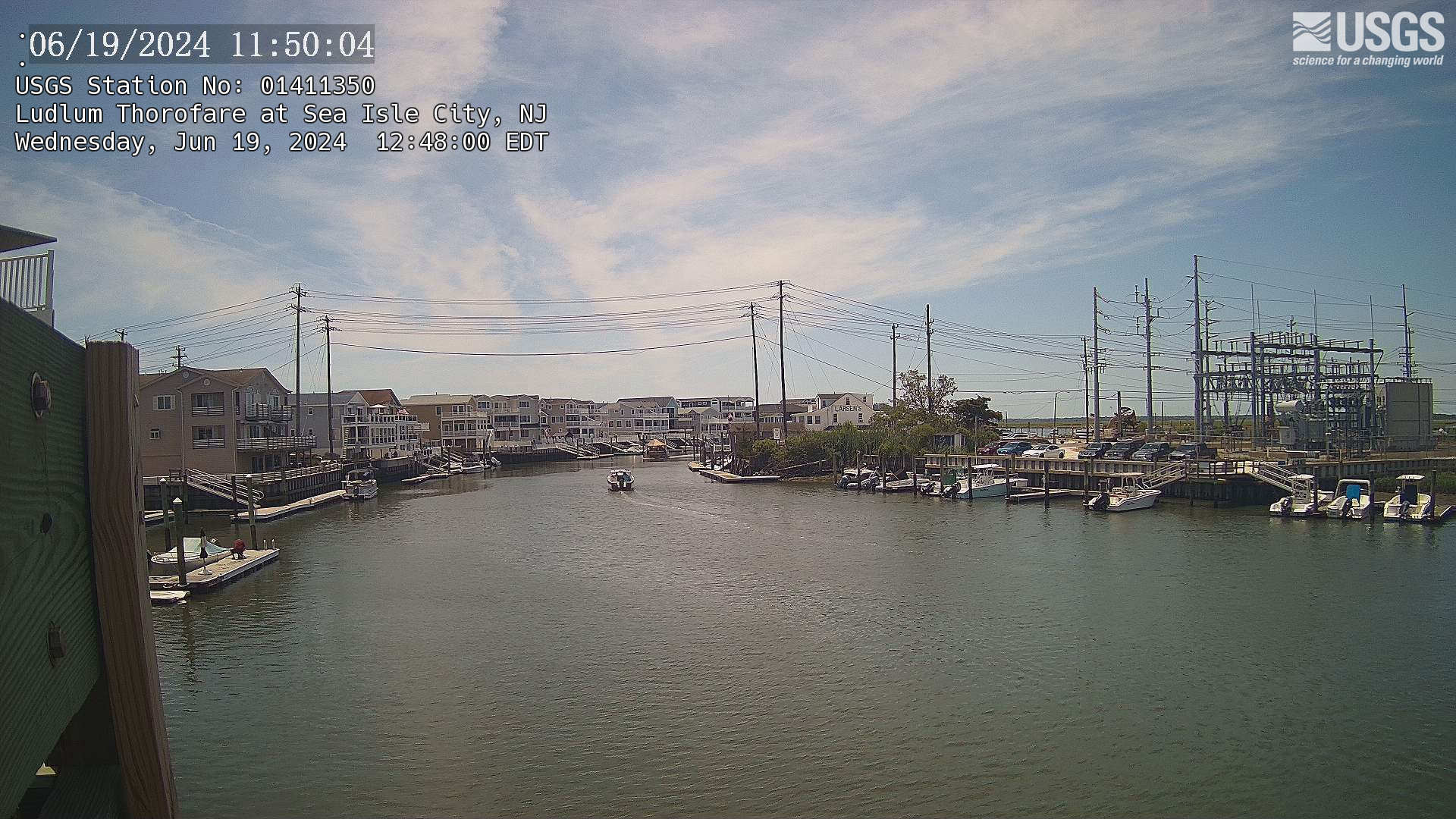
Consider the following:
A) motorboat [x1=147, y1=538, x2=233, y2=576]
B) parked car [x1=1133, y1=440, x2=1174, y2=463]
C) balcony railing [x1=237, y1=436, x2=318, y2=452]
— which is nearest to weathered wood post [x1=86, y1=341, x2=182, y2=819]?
motorboat [x1=147, y1=538, x2=233, y2=576]

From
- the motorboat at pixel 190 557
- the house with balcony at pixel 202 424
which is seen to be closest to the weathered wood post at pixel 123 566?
the motorboat at pixel 190 557

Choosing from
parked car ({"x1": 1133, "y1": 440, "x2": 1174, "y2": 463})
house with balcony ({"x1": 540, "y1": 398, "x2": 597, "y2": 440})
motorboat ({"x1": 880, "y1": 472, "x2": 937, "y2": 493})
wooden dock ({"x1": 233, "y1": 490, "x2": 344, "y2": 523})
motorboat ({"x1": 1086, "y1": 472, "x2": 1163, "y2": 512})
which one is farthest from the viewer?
house with balcony ({"x1": 540, "y1": 398, "x2": 597, "y2": 440})

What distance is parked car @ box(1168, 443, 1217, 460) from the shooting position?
144 ft

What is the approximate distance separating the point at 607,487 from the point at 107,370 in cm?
5904

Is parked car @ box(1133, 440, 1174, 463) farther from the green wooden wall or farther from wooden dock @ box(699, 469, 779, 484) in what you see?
the green wooden wall

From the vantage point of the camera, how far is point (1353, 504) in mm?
34312

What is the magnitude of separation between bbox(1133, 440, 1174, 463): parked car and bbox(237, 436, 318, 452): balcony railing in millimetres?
50867

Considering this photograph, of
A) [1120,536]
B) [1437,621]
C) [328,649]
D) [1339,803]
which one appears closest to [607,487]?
[1120,536]

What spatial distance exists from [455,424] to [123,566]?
347 ft

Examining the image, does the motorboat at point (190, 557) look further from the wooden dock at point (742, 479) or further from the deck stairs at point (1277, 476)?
the deck stairs at point (1277, 476)

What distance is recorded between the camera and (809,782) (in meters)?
11.8

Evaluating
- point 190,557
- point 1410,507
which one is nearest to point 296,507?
Result: point 190,557

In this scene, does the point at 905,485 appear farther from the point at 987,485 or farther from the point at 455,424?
the point at 455,424

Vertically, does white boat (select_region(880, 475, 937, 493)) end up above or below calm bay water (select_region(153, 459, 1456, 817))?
above
